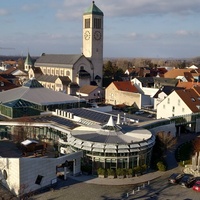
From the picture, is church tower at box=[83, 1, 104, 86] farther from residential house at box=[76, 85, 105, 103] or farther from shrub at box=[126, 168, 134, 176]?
shrub at box=[126, 168, 134, 176]

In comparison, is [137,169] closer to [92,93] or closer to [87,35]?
[92,93]

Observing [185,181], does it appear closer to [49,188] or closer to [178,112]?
[49,188]

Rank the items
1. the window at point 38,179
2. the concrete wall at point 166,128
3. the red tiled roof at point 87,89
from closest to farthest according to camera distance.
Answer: the window at point 38,179, the concrete wall at point 166,128, the red tiled roof at point 87,89

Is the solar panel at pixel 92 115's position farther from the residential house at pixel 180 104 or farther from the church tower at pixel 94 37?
the church tower at pixel 94 37

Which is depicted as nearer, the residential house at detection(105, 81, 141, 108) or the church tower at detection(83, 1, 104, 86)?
the residential house at detection(105, 81, 141, 108)

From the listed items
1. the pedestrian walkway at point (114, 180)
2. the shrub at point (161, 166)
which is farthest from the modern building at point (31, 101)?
the shrub at point (161, 166)

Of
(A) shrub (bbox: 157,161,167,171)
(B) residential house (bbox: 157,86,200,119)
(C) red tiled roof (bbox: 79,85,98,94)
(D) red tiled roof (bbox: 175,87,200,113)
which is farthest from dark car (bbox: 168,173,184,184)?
(C) red tiled roof (bbox: 79,85,98,94)
